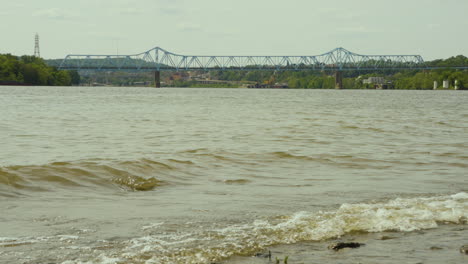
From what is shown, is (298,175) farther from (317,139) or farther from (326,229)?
(317,139)

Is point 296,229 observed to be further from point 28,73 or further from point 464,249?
point 28,73

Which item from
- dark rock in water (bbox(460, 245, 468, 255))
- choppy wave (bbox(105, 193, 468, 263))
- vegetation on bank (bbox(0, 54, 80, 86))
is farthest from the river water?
vegetation on bank (bbox(0, 54, 80, 86))

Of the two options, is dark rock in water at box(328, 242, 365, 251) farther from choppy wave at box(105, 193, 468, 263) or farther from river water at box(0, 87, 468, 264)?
choppy wave at box(105, 193, 468, 263)

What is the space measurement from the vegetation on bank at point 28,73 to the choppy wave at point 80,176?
137 m

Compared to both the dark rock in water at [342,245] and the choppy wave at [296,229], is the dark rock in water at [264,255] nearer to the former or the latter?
the choppy wave at [296,229]

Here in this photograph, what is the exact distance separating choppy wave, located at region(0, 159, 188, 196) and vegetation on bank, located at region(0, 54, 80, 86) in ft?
449

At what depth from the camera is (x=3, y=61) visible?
140000 millimetres

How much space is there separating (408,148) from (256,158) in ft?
16.0

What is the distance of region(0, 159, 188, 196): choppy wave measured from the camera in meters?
9.12

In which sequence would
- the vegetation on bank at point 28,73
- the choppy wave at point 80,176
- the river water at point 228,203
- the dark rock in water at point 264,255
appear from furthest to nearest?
the vegetation on bank at point 28,73, the choppy wave at point 80,176, the river water at point 228,203, the dark rock in water at point 264,255

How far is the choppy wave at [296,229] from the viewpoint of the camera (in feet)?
17.3

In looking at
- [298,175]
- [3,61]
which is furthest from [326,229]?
[3,61]

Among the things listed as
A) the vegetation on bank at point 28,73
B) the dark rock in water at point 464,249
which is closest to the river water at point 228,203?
the dark rock in water at point 464,249

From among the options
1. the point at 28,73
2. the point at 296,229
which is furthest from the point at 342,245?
the point at 28,73
